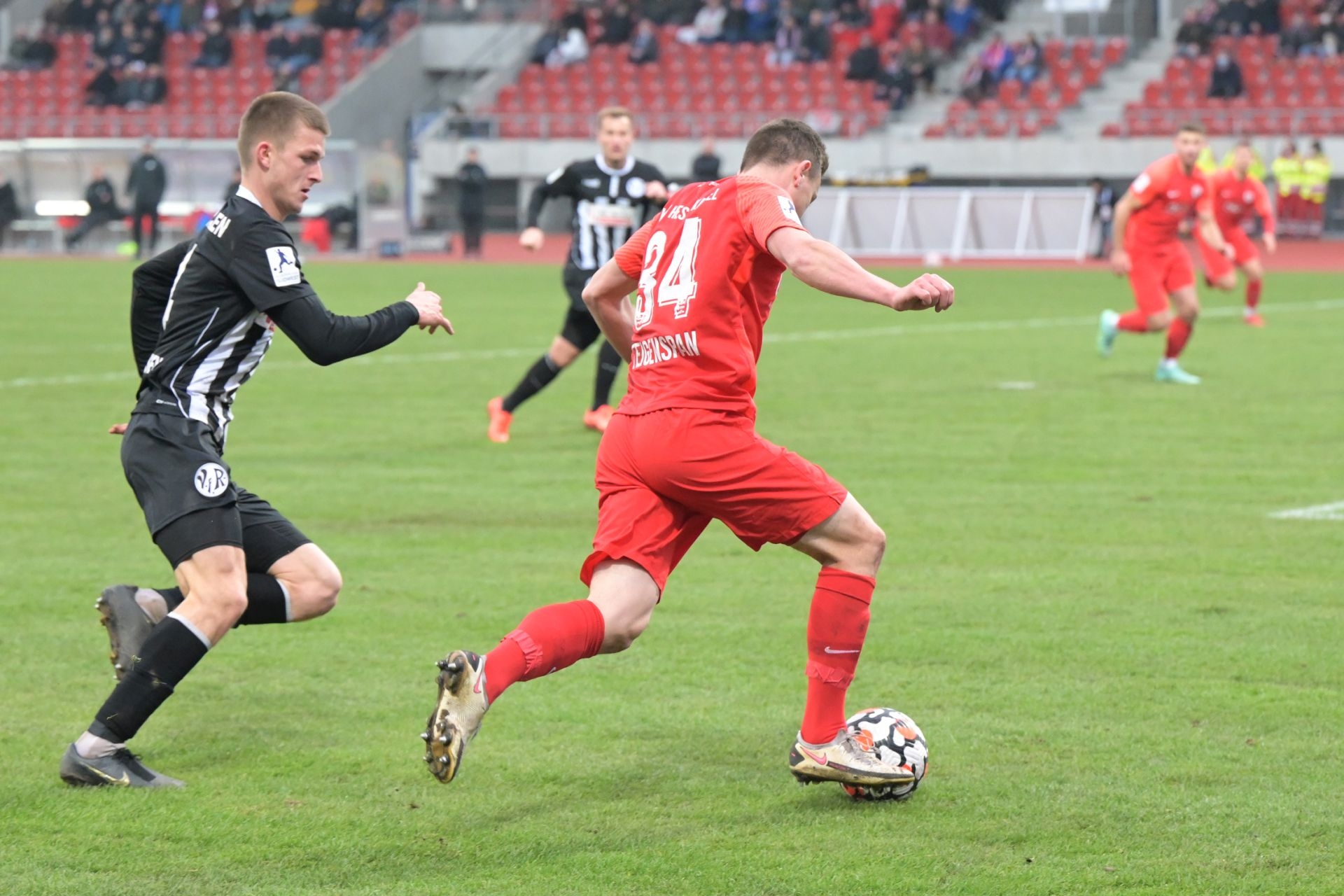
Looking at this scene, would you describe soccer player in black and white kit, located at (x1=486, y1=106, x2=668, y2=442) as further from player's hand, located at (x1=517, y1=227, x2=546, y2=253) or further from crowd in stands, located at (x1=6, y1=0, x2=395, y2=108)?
crowd in stands, located at (x1=6, y1=0, x2=395, y2=108)

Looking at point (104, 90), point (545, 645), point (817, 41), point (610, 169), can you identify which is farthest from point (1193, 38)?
point (545, 645)

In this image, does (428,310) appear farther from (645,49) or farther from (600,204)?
(645,49)

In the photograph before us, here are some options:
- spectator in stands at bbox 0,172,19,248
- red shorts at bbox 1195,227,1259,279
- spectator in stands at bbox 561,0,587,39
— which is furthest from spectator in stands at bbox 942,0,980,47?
red shorts at bbox 1195,227,1259,279

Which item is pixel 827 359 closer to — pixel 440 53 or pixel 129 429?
pixel 129 429

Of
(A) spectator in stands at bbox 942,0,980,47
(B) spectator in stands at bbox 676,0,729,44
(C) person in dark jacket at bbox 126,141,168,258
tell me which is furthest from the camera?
(B) spectator in stands at bbox 676,0,729,44

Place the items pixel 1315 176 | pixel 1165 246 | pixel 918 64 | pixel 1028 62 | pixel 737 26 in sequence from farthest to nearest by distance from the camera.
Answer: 1. pixel 737 26
2. pixel 918 64
3. pixel 1028 62
4. pixel 1315 176
5. pixel 1165 246

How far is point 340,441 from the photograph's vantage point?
1195 cm

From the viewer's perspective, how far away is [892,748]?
4.74m

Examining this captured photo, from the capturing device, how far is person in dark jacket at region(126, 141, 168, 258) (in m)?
33.8

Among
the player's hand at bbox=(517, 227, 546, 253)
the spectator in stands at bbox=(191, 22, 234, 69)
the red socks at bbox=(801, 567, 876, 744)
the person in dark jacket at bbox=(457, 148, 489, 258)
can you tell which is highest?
the red socks at bbox=(801, 567, 876, 744)

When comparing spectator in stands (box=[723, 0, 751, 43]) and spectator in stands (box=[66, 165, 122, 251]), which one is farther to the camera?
spectator in stands (box=[723, 0, 751, 43])

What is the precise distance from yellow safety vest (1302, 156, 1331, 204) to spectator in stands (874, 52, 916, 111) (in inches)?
354

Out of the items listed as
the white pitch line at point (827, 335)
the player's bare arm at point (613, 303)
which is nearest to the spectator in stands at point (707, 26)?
the white pitch line at point (827, 335)

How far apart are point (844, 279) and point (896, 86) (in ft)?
122
